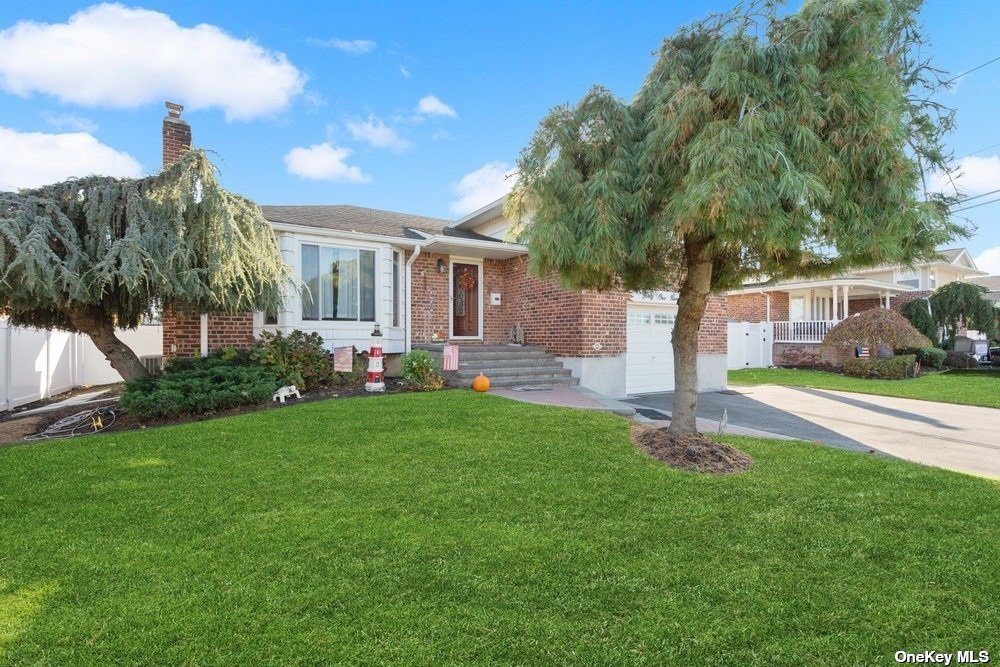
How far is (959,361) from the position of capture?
18.7m

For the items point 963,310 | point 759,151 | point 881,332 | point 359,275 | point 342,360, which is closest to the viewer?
point 759,151

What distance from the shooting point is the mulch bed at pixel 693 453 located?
4.93 metres

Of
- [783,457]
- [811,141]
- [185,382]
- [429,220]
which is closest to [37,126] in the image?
[185,382]

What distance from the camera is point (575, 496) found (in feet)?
13.6

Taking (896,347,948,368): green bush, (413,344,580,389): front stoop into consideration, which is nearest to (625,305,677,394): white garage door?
(413,344,580,389): front stoop

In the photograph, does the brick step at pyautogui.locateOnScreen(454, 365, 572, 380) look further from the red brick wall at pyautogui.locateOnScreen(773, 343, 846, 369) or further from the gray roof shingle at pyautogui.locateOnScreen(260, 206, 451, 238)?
the red brick wall at pyautogui.locateOnScreen(773, 343, 846, 369)

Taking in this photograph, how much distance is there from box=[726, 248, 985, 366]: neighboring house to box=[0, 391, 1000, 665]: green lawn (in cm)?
1781

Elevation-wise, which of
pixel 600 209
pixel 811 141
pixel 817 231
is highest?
pixel 811 141

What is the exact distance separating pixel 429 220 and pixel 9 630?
14.5m

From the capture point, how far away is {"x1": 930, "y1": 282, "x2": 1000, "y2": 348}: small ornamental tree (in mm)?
19516

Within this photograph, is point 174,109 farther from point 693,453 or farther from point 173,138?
point 693,453

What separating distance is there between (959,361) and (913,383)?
21.6 feet

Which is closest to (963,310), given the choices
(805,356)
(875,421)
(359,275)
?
(805,356)

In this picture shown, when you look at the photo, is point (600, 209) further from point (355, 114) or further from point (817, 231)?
point (355, 114)
